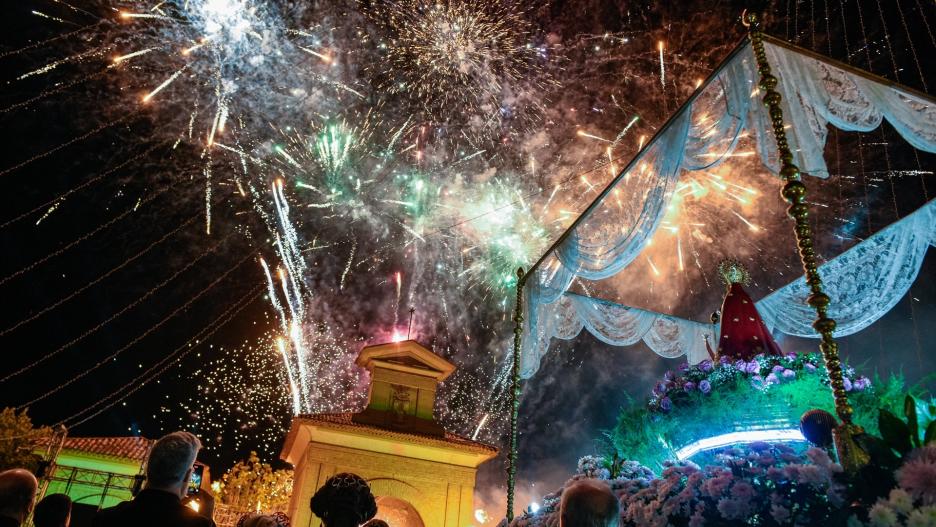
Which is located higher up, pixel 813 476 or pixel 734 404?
pixel 734 404

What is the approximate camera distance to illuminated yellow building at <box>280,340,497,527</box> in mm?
16047

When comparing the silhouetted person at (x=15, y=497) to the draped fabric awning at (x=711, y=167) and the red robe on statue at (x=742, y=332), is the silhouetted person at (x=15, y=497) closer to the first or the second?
the draped fabric awning at (x=711, y=167)

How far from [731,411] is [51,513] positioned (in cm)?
681

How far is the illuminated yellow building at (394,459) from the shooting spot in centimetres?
1605

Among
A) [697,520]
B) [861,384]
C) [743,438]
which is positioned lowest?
[697,520]

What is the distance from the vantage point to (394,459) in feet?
54.8

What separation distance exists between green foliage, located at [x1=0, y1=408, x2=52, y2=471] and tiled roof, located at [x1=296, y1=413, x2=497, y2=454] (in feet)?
41.6

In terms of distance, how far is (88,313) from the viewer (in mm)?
22844

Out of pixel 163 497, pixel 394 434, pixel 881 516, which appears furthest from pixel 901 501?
pixel 394 434

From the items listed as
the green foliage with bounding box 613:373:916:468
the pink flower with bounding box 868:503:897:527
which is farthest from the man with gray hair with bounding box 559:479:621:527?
the green foliage with bounding box 613:373:916:468

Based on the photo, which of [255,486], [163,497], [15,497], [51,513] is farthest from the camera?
[255,486]

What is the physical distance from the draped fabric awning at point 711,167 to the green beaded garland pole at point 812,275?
2.22 feet

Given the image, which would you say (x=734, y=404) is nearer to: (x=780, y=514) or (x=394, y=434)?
(x=780, y=514)

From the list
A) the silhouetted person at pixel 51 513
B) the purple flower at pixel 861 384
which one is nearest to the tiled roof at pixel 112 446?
the silhouetted person at pixel 51 513
